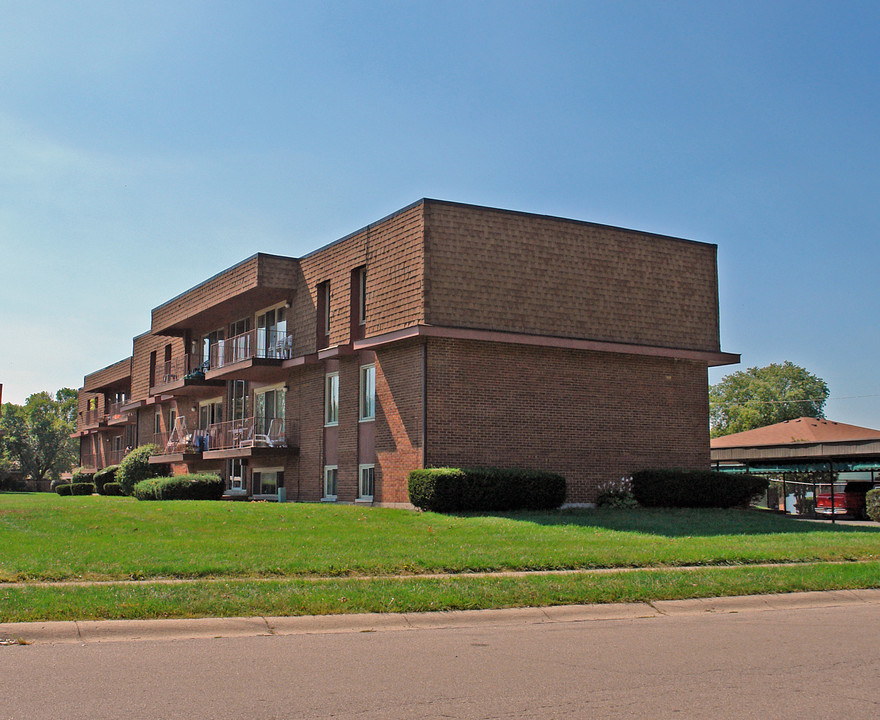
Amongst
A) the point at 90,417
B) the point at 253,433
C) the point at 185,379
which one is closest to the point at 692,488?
the point at 253,433

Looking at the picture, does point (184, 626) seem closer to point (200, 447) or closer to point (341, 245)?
point (341, 245)

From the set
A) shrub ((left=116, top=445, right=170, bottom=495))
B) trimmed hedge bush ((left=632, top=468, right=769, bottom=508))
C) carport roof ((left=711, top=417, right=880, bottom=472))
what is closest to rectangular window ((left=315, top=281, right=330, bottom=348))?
trimmed hedge bush ((left=632, top=468, right=769, bottom=508))

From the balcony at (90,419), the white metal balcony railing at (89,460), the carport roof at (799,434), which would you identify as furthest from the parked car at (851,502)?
the white metal balcony railing at (89,460)

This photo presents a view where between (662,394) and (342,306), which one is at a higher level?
(342,306)

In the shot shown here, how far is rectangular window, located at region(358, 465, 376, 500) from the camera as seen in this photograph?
89.7ft

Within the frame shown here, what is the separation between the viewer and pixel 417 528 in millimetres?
18953

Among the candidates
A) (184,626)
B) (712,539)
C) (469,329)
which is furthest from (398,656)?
(469,329)

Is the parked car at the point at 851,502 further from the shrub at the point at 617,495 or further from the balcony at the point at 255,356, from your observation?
the balcony at the point at 255,356

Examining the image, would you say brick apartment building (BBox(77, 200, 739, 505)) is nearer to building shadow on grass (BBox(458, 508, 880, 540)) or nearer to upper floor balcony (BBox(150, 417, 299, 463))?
upper floor balcony (BBox(150, 417, 299, 463))

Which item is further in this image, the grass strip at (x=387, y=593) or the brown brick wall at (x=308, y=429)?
the brown brick wall at (x=308, y=429)

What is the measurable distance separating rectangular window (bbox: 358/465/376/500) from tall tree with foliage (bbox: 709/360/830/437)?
238 feet

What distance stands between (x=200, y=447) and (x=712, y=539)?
984 inches

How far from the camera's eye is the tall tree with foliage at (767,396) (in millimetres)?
94688

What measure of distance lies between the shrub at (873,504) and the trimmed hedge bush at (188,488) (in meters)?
21.8
